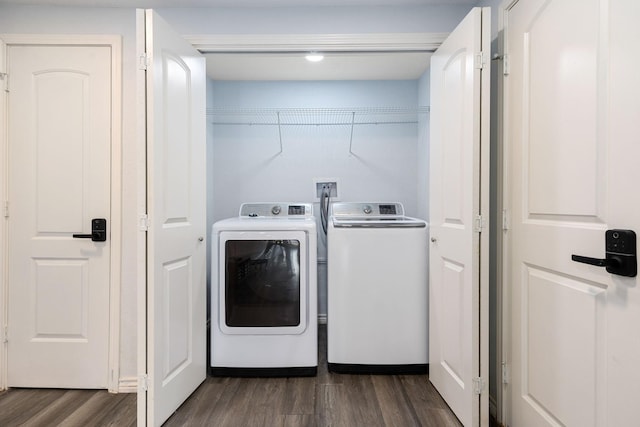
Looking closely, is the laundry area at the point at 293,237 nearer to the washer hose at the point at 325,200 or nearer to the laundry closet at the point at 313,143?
the laundry closet at the point at 313,143

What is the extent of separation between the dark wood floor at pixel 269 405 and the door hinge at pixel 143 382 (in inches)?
10.6

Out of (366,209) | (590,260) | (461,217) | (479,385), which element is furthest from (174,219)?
(590,260)

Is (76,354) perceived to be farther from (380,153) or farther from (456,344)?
(380,153)

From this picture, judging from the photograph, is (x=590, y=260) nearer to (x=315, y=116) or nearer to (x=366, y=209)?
(x=366, y=209)

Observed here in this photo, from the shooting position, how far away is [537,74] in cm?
148

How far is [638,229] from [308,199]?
242cm

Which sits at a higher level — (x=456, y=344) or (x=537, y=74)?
(x=537, y=74)

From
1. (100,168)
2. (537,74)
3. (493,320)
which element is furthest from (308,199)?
(537,74)

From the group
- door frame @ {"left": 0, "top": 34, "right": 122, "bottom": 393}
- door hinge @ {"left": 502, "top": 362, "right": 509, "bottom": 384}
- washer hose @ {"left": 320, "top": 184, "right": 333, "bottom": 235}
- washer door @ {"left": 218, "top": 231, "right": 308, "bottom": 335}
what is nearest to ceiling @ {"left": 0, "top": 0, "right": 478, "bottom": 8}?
door frame @ {"left": 0, "top": 34, "right": 122, "bottom": 393}

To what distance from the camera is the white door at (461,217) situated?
1.62 metres

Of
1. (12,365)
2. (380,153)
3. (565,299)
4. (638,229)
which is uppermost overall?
(380,153)

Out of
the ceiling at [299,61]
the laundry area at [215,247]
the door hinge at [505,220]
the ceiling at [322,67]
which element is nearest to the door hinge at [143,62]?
the laundry area at [215,247]

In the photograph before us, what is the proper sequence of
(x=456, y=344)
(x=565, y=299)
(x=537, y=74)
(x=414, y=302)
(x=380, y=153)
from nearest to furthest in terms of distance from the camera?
(x=565, y=299) → (x=537, y=74) → (x=456, y=344) → (x=414, y=302) → (x=380, y=153)

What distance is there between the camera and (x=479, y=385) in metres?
1.63
